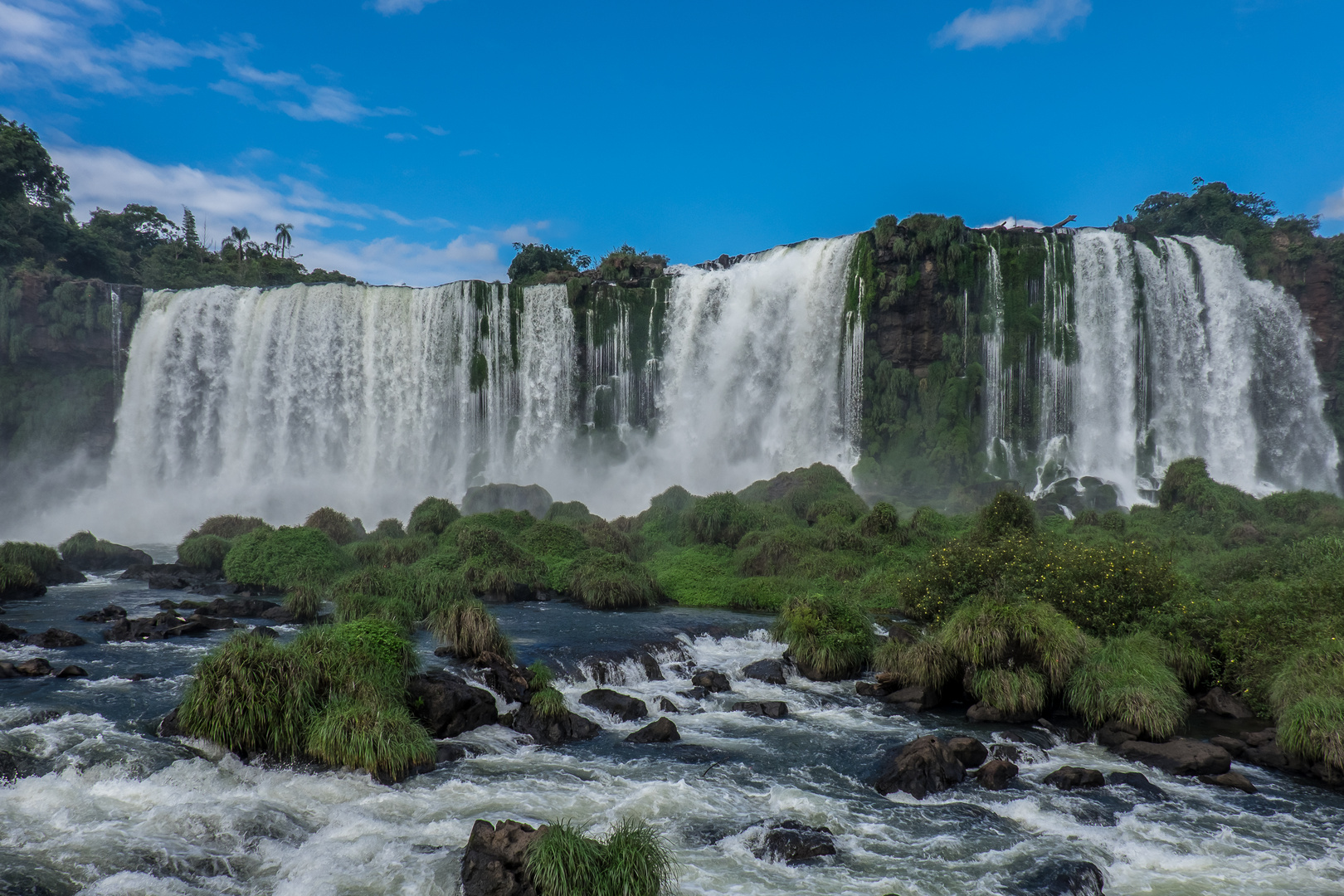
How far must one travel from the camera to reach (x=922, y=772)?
36.2 feet

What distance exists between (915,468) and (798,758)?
34.5 m

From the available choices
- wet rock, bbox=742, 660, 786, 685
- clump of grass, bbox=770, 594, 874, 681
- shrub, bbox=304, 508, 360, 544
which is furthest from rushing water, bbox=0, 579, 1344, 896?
shrub, bbox=304, 508, 360, 544

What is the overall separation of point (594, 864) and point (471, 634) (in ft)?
25.5

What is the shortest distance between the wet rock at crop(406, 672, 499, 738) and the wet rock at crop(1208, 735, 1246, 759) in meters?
10.4

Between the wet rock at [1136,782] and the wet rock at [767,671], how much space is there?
239 inches

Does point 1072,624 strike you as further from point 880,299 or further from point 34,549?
point 880,299

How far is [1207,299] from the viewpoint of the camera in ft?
147

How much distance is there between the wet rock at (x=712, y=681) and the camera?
1557 centimetres

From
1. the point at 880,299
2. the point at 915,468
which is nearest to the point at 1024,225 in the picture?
the point at 880,299

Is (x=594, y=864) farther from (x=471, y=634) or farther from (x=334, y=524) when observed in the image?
(x=334, y=524)

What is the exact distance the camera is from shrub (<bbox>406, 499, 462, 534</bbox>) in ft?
95.4

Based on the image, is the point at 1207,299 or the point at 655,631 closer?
the point at 655,631

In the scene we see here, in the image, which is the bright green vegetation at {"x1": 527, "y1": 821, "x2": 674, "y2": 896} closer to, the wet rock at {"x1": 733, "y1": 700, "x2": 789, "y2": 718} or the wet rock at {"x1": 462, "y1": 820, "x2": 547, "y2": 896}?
the wet rock at {"x1": 462, "y1": 820, "x2": 547, "y2": 896}

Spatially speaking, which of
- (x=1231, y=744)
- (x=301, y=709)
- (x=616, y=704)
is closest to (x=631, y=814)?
(x=616, y=704)
